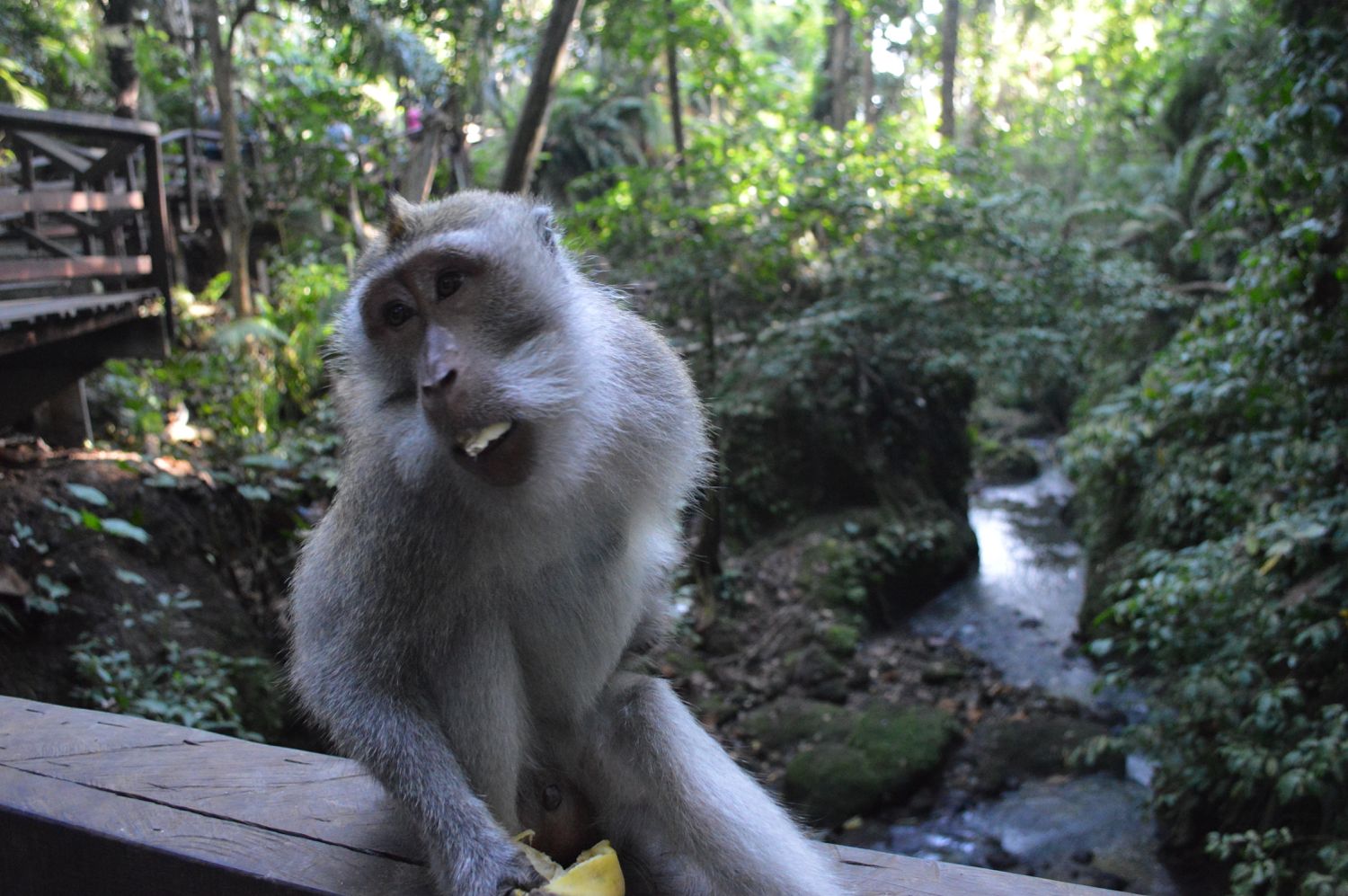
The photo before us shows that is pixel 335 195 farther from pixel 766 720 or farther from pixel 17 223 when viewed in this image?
pixel 766 720

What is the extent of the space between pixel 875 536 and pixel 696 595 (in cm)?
202

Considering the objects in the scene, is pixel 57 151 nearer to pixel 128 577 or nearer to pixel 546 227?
pixel 128 577

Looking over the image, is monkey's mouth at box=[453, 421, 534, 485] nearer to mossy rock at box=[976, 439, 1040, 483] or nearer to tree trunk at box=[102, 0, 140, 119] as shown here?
tree trunk at box=[102, 0, 140, 119]

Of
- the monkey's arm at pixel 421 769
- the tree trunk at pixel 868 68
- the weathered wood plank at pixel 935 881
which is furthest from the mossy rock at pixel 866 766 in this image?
the tree trunk at pixel 868 68

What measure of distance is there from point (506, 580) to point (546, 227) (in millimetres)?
854

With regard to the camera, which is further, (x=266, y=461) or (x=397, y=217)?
(x=266, y=461)

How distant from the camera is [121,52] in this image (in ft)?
28.2

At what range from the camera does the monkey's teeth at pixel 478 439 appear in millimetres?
1845

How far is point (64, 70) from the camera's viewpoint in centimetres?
990

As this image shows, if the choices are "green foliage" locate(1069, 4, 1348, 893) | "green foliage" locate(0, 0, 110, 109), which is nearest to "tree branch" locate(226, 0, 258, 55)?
"green foliage" locate(0, 0, 110, 109)

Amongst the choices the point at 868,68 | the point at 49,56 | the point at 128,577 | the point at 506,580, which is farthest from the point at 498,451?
the point at 868,68

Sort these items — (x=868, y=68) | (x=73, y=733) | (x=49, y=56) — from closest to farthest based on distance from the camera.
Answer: (x=73, y=733)
(x=49, y=56)
(x=868, y=68)

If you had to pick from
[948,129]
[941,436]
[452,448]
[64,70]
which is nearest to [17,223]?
[64,70]

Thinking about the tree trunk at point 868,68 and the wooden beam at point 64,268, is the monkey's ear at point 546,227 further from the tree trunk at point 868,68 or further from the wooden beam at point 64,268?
the tree trunk at point 868,68
